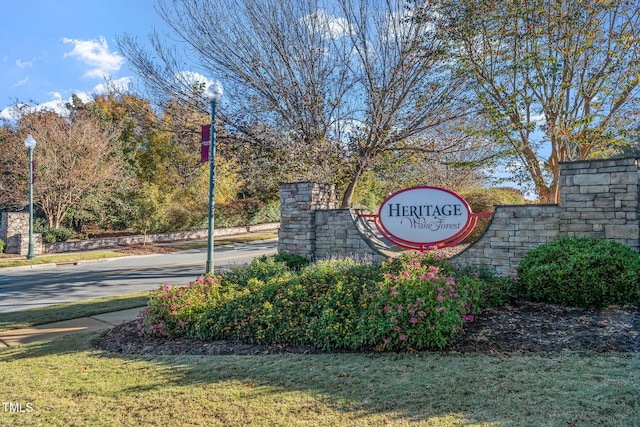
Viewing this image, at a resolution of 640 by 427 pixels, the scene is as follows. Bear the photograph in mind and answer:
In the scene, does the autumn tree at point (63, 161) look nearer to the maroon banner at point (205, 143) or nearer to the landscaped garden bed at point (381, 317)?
the maroon banner at point (205, 143)

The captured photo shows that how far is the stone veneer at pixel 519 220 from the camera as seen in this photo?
7277 millimetres

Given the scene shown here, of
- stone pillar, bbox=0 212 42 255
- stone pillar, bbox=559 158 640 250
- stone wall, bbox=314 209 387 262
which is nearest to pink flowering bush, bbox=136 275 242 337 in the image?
stone wall, bbox=314 209 387 262

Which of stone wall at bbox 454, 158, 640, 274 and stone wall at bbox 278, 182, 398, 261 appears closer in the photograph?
stone wall at bbox 454, 158, 640, 274

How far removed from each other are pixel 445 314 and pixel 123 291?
28.9 ft

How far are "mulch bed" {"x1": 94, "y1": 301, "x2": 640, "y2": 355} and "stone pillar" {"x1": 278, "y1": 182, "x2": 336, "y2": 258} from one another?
5.26 meters

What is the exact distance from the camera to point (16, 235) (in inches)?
779

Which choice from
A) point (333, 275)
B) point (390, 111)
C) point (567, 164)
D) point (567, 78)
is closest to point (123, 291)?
point (333, 275)

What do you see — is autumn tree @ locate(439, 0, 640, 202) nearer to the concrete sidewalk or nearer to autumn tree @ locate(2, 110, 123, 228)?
the concrete sidewalk

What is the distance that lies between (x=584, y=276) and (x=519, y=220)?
328cm

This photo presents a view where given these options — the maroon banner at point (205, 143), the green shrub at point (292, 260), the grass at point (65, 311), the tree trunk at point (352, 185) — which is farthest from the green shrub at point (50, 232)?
the green shrub at point (292, 260)

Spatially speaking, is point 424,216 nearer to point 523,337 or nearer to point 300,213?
point 300,213

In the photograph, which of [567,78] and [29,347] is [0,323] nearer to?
[29,347]

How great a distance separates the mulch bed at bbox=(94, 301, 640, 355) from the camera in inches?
175

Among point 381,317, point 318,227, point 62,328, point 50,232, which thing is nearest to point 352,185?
point 318,227
